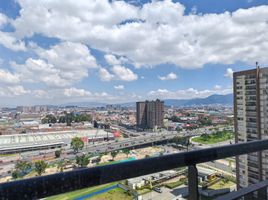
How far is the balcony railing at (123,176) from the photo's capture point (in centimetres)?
41

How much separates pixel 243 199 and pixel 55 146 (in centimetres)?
2950

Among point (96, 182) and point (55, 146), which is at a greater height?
point (96, 182)

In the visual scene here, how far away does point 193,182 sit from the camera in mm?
655

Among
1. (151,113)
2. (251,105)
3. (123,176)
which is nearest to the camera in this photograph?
(123,176)

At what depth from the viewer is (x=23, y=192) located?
0.41m

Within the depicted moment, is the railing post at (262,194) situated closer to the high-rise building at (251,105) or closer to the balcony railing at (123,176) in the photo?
the balcony railing at (123,176)

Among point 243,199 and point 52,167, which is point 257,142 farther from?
point 52,167

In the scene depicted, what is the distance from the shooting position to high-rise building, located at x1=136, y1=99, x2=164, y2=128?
4331cm

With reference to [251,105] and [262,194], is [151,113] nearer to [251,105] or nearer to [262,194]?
[251,105]

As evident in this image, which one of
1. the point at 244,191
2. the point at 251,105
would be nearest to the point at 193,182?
the point at 244,191

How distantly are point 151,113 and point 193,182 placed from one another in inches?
1718

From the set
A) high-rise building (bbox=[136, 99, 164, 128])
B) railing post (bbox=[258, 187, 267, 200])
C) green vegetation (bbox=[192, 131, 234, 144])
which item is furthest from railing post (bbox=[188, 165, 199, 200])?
high-rise building (bbox=[136, 99, 164, 128])

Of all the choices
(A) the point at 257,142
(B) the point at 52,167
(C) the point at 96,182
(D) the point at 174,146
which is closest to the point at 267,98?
(A) the point at 257,142

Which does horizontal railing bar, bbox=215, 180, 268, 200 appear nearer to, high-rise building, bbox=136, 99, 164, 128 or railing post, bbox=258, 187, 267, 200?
railing post, bbox=258, 187, 267, 200
